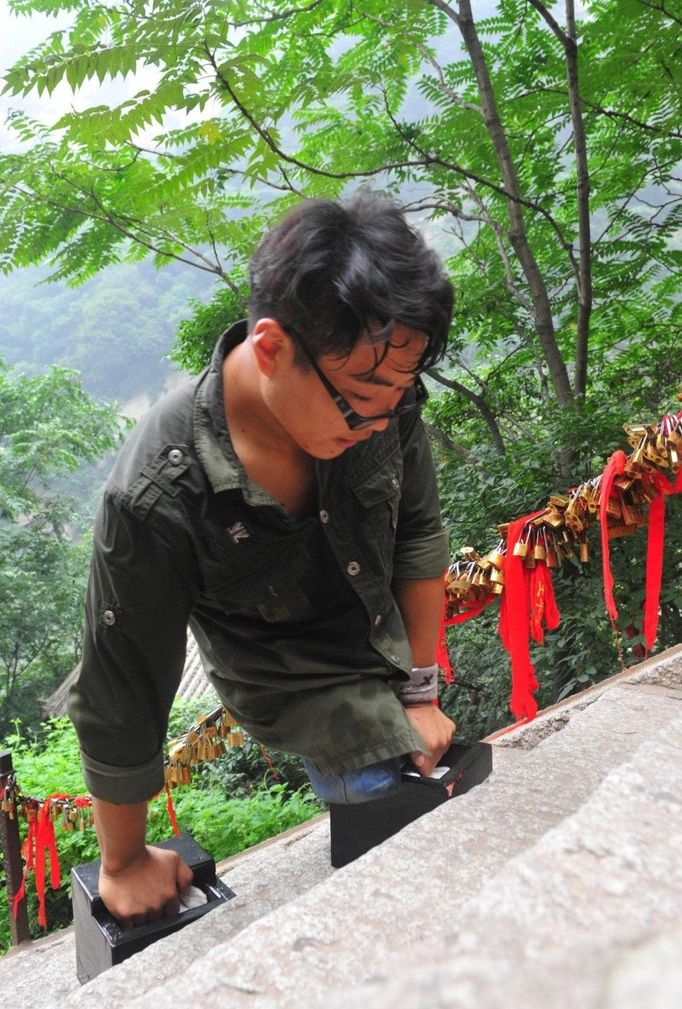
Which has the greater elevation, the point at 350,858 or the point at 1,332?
the point at 1,332

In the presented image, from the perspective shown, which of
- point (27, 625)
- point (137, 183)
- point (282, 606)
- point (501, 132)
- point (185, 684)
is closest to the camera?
Result: point (282, 606)

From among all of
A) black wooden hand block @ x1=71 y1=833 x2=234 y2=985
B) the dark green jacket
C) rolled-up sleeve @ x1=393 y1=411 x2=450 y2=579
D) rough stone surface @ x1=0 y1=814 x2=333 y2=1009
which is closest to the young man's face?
the dark green jacket

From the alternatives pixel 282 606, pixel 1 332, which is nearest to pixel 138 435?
pixel 282 606

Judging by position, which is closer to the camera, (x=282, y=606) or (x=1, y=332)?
(x=282, y=606)

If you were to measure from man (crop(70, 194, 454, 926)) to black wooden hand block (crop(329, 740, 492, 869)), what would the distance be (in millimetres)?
70

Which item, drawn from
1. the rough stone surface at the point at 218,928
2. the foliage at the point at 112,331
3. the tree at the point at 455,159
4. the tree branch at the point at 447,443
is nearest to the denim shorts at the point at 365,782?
the rough stone surface at the point at 218,928

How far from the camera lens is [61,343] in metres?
56.5

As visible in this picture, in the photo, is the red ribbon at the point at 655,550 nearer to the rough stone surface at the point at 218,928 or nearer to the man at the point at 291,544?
the man at the point at 291,544

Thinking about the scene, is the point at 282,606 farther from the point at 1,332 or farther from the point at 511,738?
the point at 1,332

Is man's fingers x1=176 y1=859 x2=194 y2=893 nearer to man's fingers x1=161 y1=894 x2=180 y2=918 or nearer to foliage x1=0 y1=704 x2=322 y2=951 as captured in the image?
man's fingers x1=161 y1=894 x2=180 y2=918

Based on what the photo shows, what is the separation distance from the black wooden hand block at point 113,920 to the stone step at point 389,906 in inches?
4.9

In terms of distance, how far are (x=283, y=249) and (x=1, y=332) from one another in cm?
6372

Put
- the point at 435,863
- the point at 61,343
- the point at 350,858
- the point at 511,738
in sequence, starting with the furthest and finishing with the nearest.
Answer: the point at 61,343 < the point at 511,738 < the point at 350,858 < the point at 435,863

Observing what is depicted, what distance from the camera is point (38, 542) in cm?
1638
